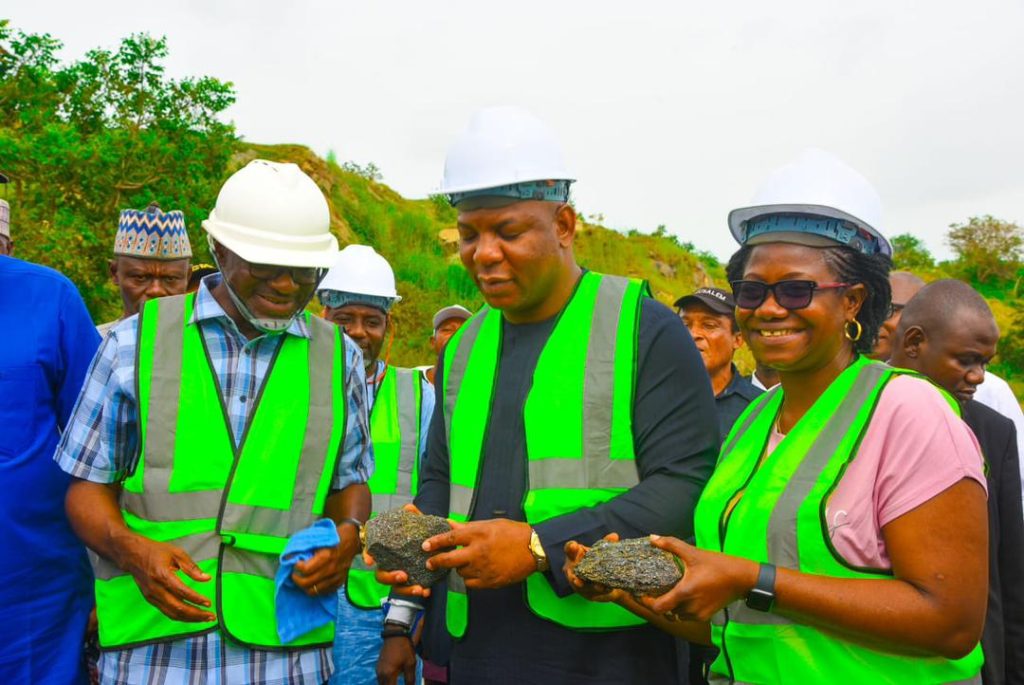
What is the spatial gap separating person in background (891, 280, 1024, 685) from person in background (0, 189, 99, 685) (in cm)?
281

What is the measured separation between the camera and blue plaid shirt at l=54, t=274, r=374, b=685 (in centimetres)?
248

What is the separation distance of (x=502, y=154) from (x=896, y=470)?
1.29 meters

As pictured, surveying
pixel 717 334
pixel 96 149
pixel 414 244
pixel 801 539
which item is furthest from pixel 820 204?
pixel 414 244

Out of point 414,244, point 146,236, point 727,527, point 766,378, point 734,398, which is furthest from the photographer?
point 414,244

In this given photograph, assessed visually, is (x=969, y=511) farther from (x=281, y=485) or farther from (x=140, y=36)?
(x=140, y=36)

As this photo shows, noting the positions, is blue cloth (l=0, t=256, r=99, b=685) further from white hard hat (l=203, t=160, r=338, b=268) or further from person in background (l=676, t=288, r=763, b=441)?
person in background (l=676, t=288, r=763, b=441)

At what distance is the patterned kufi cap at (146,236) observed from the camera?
190 inches

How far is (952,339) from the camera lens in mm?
3484

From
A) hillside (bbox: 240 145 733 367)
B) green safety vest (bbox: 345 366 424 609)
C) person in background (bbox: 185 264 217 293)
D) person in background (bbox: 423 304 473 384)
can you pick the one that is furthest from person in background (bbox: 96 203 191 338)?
hillside (bbox: 240 145 733 367)

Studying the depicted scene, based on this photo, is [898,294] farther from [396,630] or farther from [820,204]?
[396,630]

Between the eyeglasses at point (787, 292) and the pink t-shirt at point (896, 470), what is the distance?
0.33m

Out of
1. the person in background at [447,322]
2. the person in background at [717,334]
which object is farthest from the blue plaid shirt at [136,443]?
the person in background at [447,322]

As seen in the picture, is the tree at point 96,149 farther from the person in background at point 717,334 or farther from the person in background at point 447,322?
the person in background at point 717,334

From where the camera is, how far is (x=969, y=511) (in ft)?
6.23
